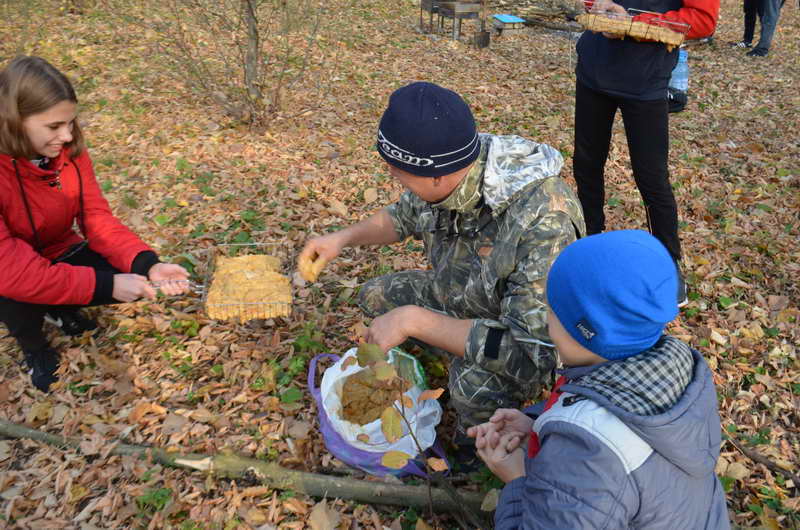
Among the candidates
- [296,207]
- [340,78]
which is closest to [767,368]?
[296,207]

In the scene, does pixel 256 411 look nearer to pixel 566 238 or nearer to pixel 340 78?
pixel 566 238

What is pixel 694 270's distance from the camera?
4102mm

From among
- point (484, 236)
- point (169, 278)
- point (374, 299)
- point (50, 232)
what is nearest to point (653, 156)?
point (484, 236)

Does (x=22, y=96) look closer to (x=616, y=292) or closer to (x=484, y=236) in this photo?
(x=484, y=236)

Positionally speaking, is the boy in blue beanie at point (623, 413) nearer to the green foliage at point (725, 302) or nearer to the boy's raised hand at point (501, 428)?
the boy's raised hand at point (501, 428)

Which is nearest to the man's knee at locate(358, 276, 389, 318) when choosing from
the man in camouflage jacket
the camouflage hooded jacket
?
the man in camouflage jacket

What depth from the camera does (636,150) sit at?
339 centimetres

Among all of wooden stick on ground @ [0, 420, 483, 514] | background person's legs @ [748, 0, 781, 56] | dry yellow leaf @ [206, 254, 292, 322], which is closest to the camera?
wooden stick on ground @ [0, 420, 483, 514]

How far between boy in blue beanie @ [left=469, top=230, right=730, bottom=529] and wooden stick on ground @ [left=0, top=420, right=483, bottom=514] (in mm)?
813

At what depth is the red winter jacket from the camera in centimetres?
269

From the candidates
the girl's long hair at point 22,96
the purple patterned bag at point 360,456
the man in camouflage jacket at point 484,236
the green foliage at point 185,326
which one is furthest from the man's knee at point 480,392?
the girl's long hair at point 22,96

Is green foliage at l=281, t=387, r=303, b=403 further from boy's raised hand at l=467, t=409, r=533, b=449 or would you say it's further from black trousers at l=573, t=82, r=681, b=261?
black trousers at l=573, t=82, r=681, b=261

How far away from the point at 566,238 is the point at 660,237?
1.75 m

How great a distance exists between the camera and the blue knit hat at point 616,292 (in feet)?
4.83
